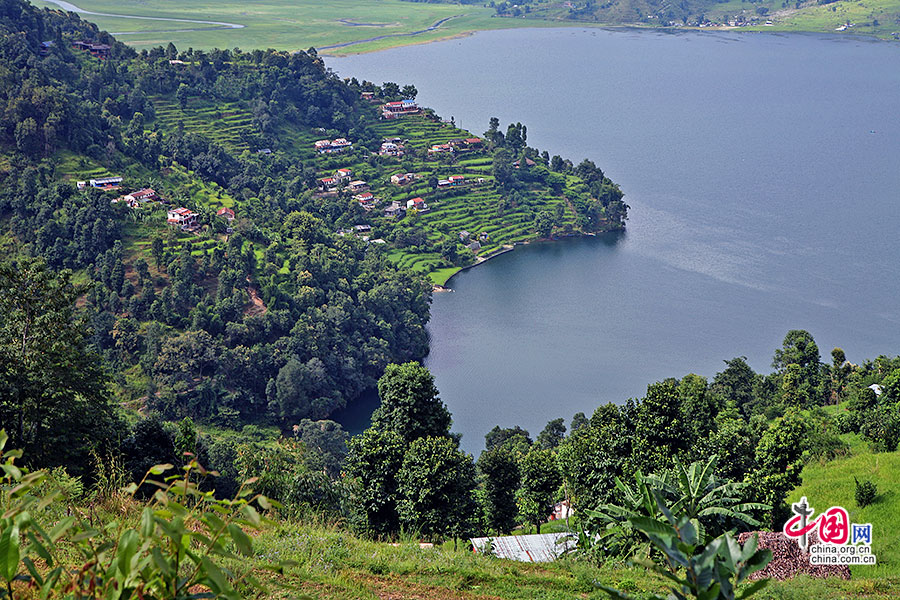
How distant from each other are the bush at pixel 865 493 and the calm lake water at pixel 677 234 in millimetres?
16204

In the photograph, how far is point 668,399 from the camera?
38.6 feet

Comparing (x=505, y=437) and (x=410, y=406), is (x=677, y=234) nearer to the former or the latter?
(x=505, y=437)

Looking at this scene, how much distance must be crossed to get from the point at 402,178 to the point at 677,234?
50.5 feet

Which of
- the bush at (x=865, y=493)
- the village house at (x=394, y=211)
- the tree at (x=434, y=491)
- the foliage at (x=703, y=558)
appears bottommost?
the village house at (x=394, y=211)

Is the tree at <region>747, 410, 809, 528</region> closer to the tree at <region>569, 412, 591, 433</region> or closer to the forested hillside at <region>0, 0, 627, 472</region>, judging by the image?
the forested hillside at <region>0, 0, 627, 472</region>

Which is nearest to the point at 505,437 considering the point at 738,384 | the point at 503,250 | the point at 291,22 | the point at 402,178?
the point at 738,384

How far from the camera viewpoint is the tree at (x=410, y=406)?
536 inches

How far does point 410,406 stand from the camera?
44.7ft

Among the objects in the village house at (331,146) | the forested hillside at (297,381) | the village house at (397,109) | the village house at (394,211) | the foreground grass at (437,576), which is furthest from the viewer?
the village house at (397,109)

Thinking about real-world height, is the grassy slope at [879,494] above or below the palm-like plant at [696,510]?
below

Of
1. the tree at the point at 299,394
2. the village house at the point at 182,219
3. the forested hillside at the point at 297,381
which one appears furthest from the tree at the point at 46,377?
the village house at the point at 182,219

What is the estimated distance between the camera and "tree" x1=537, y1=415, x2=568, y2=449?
2409 centimetres

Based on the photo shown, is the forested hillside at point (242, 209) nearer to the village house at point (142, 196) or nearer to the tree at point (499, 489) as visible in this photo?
the village house at point (142, 196)

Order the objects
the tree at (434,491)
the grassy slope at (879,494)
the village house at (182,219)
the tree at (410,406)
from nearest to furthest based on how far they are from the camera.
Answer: the grassy slope at (879,494), the tree at (434,491), the tree at (410,406), the village house at (182,219)
